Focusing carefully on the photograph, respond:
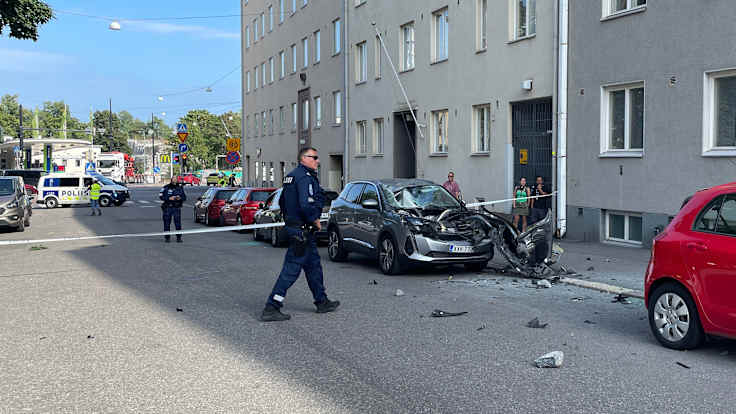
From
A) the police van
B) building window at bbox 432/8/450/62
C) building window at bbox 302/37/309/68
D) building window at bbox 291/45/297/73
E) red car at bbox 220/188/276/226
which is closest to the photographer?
red car at bbox 220/188/276/226

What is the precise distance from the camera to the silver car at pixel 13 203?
22.4m

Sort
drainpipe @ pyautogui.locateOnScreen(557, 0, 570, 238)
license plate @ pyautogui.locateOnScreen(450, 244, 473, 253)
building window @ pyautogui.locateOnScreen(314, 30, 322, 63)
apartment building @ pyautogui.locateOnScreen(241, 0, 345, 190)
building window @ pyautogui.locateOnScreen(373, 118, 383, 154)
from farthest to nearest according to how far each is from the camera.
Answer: building window @ pyautogui.locateOnScreen(314, 30, 322, 63) < apartment building @ pyautogui.locateOnScreen(241, 0, 345, 190) < building window @ pyautogui.locateOnScreen(373, 118, 383, 154) < drainpipe @ pyautogui.locateOnScreen(557, 0, 570, 238) < license plate @ pyautogui.locateOnScreen(450, 244, 473, 253)

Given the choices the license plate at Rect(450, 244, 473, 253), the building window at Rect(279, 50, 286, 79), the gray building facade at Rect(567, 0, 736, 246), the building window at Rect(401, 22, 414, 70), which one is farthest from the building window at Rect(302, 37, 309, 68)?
the license plate at Rect(450, 244, 473, 253)

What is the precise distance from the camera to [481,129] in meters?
22.7

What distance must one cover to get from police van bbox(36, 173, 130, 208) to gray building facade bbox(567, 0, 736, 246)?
31.1 meters

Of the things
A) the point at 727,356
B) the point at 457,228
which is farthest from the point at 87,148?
the point at 727,356

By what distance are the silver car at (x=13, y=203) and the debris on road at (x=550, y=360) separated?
20430 millimetres

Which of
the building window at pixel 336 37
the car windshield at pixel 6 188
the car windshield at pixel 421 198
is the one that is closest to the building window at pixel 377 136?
the building window at pixel 336 37

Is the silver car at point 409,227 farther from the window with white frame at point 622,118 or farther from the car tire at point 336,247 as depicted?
the window with white frame at point 622,118

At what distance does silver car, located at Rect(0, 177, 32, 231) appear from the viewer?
22.4m

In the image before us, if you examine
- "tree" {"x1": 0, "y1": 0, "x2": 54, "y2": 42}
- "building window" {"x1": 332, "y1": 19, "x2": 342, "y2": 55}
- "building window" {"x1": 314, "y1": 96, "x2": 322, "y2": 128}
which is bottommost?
"building window" {"x1": 314, "y1": 96, "x2": 322, "y2": 128}

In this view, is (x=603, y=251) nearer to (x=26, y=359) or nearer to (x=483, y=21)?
(x=483, y=21)

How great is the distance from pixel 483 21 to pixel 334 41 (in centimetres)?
1521

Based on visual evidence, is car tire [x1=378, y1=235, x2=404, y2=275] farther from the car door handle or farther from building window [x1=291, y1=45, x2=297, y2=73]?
building window [x1=291, y1=45, x2=297, y2=73]
